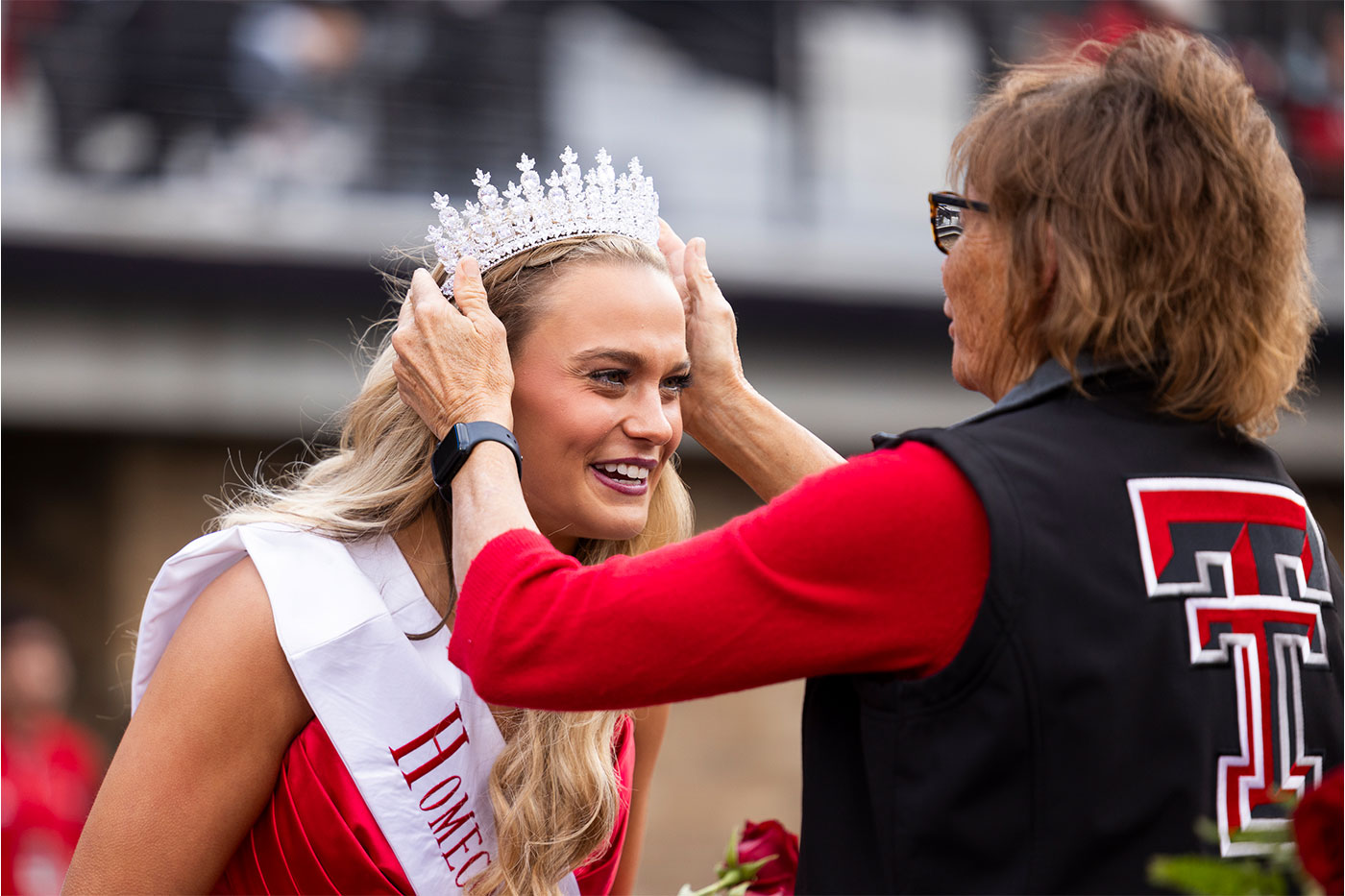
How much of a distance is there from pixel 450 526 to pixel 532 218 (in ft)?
1.85

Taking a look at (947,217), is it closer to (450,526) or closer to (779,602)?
(779,602)

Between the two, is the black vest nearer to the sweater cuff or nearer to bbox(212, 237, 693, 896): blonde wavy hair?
the sweater cuff

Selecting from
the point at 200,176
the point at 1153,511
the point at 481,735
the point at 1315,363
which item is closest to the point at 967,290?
the point at 1153,511

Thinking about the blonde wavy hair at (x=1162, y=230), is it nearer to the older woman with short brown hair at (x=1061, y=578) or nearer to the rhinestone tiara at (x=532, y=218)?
the older woman with short brown hair at (x=1061, y=578)

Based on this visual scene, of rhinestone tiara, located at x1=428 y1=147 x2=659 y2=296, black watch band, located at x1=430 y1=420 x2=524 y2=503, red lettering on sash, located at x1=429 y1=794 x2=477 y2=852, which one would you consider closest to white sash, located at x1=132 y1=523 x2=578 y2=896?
red lettering on sash, located at x1=429 y1=794 x2=477 y2=852

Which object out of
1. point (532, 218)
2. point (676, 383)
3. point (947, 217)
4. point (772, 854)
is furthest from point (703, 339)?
point (772, 854)

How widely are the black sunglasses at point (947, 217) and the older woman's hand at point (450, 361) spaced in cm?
63

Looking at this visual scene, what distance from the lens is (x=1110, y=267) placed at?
5.09 feet

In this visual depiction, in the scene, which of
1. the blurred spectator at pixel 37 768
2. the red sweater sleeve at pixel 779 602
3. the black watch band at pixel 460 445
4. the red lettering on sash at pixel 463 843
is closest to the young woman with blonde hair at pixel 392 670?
the red lettering on sash at pixel 463 843

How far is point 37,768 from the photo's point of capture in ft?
17.2

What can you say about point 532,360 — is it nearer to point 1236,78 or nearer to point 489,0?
point 1236,78

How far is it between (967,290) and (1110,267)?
0.71 ft

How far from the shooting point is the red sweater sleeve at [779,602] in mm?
1459

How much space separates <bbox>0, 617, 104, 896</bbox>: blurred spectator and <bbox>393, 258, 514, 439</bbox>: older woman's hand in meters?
3.67
